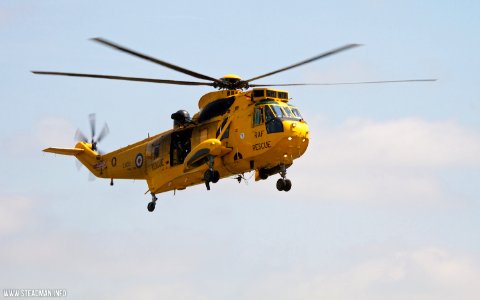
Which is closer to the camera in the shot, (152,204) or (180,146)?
(180,146)

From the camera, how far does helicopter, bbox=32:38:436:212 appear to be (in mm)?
36812

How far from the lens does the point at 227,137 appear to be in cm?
3841

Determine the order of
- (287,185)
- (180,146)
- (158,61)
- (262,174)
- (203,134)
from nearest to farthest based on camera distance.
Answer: (158,61) < (287,185) < (262,174) < (203,134) < (180,146)

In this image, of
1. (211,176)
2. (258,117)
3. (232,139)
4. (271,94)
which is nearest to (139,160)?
(211,176)

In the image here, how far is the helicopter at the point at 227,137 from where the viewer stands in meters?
36.8

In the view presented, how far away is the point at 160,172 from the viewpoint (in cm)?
4209

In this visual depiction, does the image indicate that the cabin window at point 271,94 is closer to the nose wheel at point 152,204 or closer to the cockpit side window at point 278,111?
the cockpit side window at point 278,111

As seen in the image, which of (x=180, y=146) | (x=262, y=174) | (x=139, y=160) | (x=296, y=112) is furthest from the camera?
(x=139, y=160)

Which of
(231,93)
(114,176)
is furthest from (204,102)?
(114,176)

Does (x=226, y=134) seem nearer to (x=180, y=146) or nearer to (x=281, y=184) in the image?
(x=281, y=184)

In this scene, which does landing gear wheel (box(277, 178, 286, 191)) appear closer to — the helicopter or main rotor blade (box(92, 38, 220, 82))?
the helicopter

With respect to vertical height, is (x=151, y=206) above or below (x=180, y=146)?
below

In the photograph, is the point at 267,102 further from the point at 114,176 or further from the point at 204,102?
the point at 114,176

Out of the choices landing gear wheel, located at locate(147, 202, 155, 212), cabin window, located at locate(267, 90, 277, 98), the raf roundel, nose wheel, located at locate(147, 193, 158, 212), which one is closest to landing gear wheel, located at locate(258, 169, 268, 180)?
cabin window, located at locate(267, 90, 277, 98)
